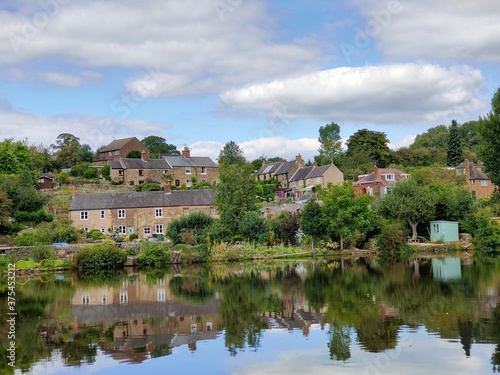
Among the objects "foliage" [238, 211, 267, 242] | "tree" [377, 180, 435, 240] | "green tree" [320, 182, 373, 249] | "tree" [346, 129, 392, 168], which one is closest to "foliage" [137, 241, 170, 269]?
"foliage" [238, 211, 267, 242]

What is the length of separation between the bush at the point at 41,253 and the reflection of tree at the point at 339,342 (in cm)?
3388

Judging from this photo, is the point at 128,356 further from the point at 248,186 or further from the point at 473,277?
the point at 248,186

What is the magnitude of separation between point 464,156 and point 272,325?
81.8 m

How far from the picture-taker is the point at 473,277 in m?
34.2

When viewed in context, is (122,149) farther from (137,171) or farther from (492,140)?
(492,140)

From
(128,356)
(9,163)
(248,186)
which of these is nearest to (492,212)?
(248,186)

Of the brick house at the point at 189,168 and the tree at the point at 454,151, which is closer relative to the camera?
the brick house at the point at 189,168

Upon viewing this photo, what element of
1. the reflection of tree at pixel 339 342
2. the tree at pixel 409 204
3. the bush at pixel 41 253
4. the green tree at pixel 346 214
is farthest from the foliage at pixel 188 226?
the reflection of tree at pixel 339 342

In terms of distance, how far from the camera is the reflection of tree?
1830 centimetres

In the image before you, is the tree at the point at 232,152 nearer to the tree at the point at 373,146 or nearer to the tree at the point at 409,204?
the tree at the point at 373,146

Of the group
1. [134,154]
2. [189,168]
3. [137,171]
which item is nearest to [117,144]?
[134,154]

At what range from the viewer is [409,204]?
55.9 m

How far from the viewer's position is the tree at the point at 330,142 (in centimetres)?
10361

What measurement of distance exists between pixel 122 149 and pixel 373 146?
42285 millimetres
